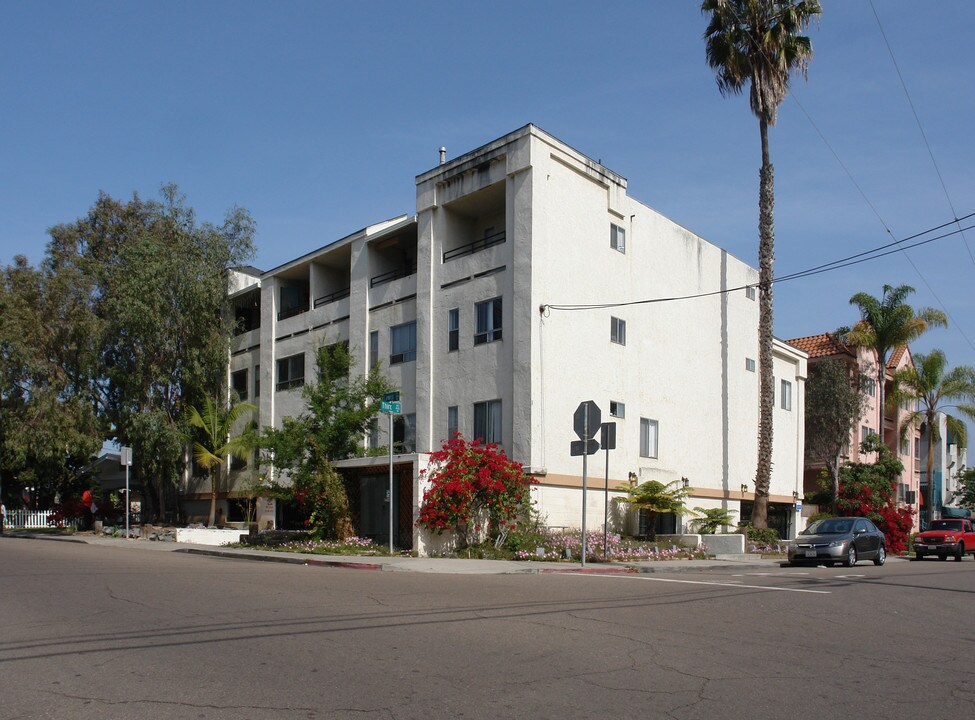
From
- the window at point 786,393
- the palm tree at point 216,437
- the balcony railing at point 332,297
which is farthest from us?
the window at point 786,393

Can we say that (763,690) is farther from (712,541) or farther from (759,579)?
(712,541)

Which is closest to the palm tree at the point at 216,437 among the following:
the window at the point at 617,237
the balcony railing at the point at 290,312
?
the balcony railing at the point at 290,312

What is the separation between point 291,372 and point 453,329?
10.3m

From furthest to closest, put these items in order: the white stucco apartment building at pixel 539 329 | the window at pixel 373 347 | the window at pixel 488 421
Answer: the window at pixel 373 347
the window at pixel 488 421
the white stucco apartment building at pixel 539 329

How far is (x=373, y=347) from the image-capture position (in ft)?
102

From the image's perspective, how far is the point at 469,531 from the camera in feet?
75.0

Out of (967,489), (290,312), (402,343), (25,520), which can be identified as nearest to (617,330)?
(402,343)

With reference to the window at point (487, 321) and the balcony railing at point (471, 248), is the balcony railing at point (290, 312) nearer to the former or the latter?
the balcony railing at point (471, 248)

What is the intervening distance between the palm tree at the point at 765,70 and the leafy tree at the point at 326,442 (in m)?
13.1

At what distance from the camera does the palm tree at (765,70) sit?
30531 mm

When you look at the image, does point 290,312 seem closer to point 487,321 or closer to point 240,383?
point 240,383

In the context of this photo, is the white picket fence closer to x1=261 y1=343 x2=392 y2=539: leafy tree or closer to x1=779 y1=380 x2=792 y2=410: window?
x1=261 y1=343 x2=392 y2=539: leafy tree

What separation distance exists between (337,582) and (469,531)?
27.3ft

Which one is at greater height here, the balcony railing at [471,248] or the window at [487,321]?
the balcony railing at [471,248]
